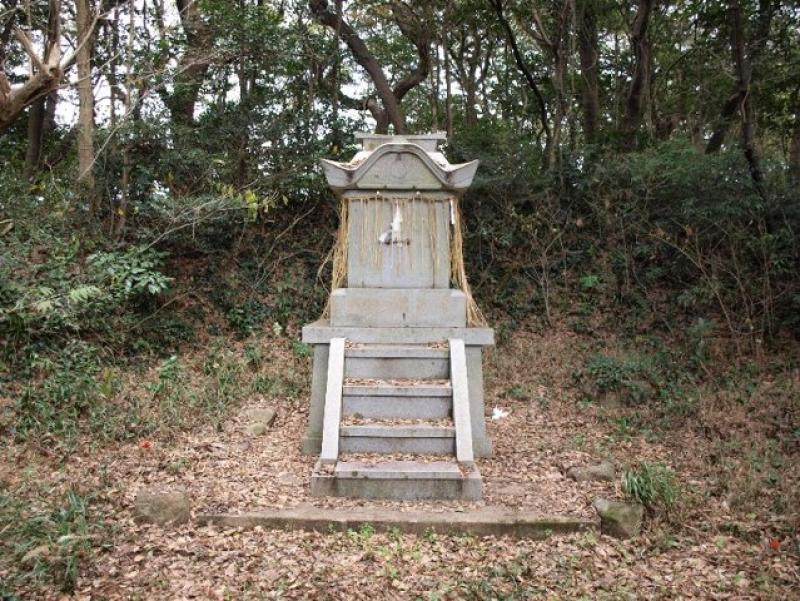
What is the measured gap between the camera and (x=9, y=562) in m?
3.55

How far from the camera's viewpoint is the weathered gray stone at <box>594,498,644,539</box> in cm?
433

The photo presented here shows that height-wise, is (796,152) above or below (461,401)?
above

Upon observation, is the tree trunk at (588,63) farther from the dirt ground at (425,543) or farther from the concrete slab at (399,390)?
the concrete slab at (399,390)

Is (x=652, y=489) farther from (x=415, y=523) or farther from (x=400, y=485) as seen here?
(x=400, y=485)

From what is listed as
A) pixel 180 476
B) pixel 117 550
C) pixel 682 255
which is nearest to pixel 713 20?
pixel 682 255

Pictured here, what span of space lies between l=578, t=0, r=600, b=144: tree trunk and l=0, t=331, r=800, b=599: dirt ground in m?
8.50

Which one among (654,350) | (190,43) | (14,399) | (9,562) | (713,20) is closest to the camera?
(9,562)

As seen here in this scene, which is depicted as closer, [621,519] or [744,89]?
[621,519]

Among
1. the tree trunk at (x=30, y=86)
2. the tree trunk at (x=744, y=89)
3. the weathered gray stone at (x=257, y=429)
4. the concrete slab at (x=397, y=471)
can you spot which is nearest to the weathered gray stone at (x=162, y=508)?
the concrete slab at (x=397, y=471)

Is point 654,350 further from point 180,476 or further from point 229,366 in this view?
point 180,476

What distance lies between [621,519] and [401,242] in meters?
3.15

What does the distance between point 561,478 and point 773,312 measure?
215 inches

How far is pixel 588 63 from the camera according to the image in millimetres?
13367

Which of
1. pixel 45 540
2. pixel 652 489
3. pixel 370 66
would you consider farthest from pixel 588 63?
pixel 45 540
